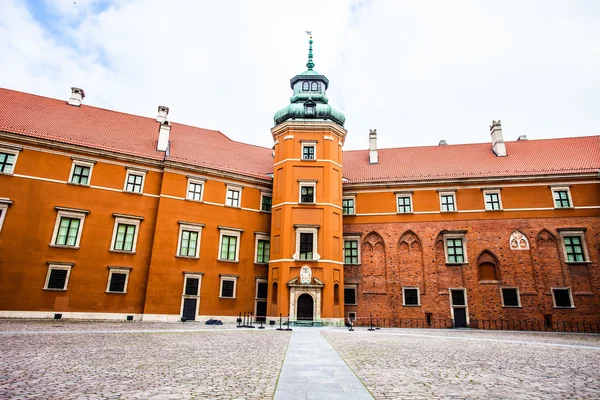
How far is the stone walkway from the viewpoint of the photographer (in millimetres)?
5134

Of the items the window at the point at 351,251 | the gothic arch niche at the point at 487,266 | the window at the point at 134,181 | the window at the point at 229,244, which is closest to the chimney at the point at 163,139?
the window at the point at 134,181

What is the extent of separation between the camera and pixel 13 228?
2098 centimetres

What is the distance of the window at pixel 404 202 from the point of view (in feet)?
92.2

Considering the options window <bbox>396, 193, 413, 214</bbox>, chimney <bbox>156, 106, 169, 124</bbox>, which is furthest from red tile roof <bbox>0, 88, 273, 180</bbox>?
window <bbox>396, 193, 413, 214</bbox>

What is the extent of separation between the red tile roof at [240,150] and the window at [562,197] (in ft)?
4.39

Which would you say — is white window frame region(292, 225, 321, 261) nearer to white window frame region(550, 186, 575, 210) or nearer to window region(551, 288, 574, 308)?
window region(551, 288, 574, 308)

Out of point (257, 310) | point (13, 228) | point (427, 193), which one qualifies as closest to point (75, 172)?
point (13, 228)

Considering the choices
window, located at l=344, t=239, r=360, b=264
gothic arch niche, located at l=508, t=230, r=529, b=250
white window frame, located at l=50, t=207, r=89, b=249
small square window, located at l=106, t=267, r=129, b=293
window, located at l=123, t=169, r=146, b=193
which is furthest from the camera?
window, located at l=344, t=239, r=360, b=264

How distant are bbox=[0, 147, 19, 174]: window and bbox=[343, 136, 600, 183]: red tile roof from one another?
76.6 feet

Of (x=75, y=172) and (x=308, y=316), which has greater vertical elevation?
(x=75, y=172)

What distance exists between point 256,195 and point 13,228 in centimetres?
1554

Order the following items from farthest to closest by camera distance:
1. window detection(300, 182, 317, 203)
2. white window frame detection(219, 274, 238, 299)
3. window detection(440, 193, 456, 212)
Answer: window detection(440, 193, 456, 212)
window detection(300, 182, 317, 203)
white window frame detection(219, 274, 238, 299)

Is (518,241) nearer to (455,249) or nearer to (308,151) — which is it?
(455,249)

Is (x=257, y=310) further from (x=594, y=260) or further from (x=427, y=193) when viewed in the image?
(x=594, y=260)
